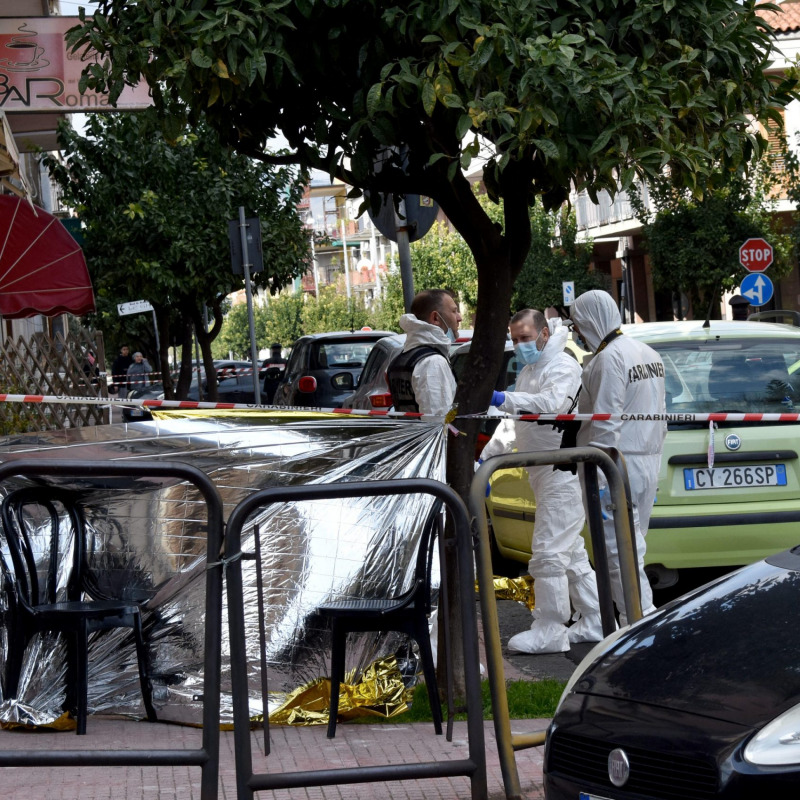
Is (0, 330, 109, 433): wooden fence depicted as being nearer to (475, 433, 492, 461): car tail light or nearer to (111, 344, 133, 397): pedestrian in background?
(475, 433, 492, 461): car tail light

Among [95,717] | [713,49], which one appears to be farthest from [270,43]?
[95,717]

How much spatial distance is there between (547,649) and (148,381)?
26.5m

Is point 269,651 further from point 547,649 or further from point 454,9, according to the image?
point 454,9

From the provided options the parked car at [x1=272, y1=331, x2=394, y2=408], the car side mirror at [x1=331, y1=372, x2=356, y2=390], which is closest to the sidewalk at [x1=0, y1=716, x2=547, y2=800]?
the parked car at [x1=272, y1=331, x2=394, y2=408]

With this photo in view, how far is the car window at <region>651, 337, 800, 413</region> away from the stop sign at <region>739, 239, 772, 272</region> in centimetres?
1574

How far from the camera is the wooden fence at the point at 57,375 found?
15789 millimetres

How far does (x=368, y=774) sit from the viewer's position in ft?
13.7

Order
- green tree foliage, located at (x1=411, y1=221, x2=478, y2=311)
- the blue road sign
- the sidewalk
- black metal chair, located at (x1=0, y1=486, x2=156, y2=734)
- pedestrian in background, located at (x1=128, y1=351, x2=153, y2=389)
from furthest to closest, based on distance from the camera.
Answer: green tree foliage, located at (x1=411, y1=221, x2=478, y2=311) < pedestrian in background, located at (x1=128, y1=351, x2=153, y2=389) < the blue road sign < black metal chair, located at (x1=0, y1=486, x2=156, y2=734) < the sidewalk

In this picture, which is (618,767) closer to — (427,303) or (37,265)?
(427,303)

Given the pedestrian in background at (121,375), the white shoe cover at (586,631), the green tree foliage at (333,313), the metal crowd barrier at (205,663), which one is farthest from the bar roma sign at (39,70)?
the green tree foliage at (333,313)

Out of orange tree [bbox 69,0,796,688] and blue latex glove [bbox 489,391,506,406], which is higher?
orange tree [bbox 69,0,796,688]

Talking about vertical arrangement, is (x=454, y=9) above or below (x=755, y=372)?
above

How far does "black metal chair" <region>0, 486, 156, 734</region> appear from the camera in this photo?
5.45 meters

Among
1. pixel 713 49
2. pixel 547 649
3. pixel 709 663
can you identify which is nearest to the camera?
pixel 709 663
